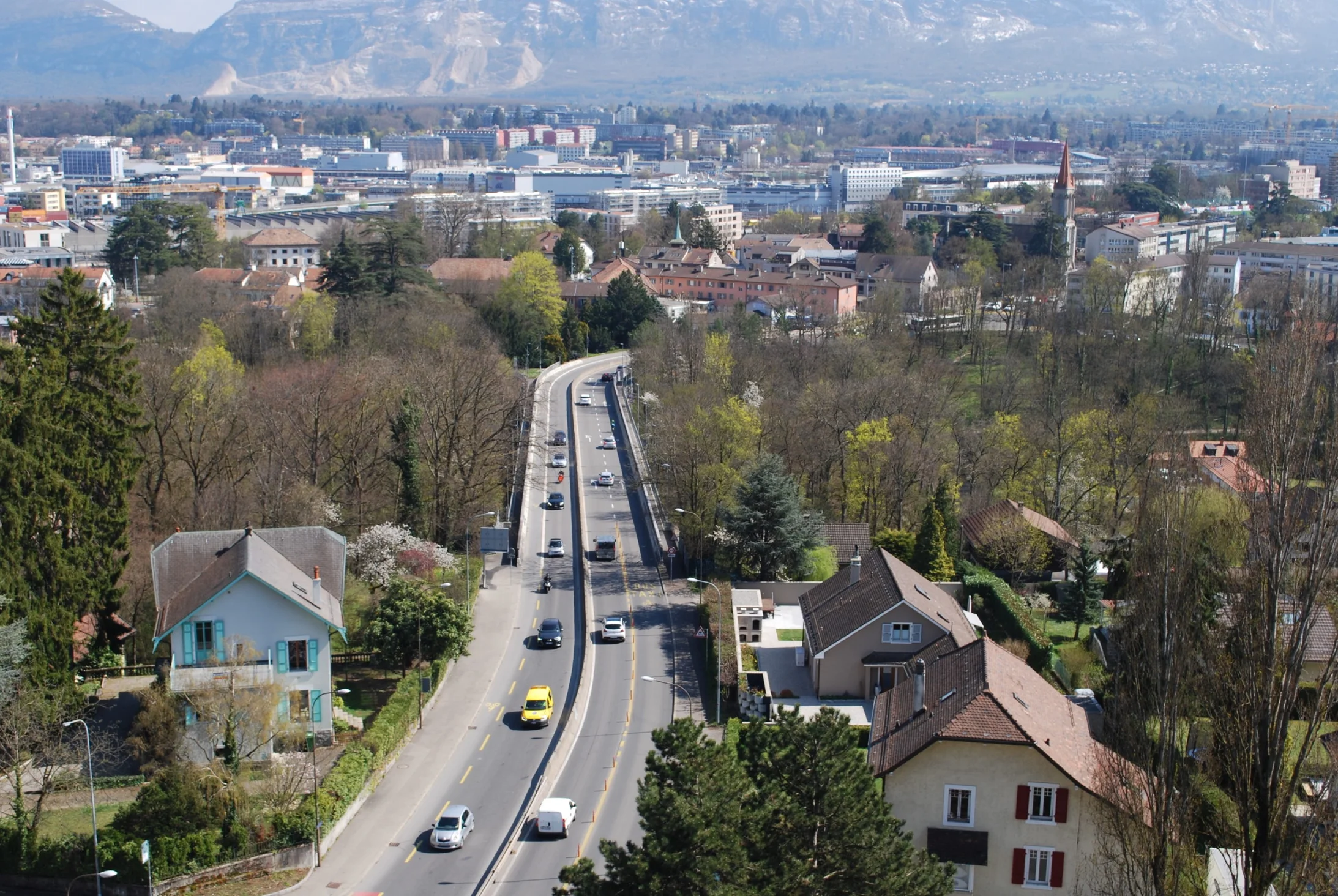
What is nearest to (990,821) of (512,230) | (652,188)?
(512,230)

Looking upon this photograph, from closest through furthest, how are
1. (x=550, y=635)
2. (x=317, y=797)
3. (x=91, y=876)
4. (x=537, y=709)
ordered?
(x=91, y=876) < (x=317, y=797) < (x=537, y=709) < (x=550, y=635)

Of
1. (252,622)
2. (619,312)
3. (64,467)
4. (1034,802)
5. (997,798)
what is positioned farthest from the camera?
(619,312)

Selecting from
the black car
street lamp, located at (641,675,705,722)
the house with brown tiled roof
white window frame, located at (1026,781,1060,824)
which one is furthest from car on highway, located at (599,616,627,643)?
white window frame, located at (1026,781,1060,824)

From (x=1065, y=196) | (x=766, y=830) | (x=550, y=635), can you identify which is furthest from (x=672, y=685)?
(x=1065, y=196)

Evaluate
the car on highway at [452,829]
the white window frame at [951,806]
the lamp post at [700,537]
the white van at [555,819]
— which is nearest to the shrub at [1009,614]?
the lamp post at [700,537]

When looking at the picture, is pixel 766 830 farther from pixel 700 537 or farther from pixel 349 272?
pixel 349 272

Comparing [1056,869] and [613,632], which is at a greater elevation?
[1056,869]

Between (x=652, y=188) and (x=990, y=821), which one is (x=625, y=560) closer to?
(x=990, y=821)

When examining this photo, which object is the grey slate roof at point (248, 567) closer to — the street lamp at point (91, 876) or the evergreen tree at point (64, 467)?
the evergreen tree at point (64, 467)
